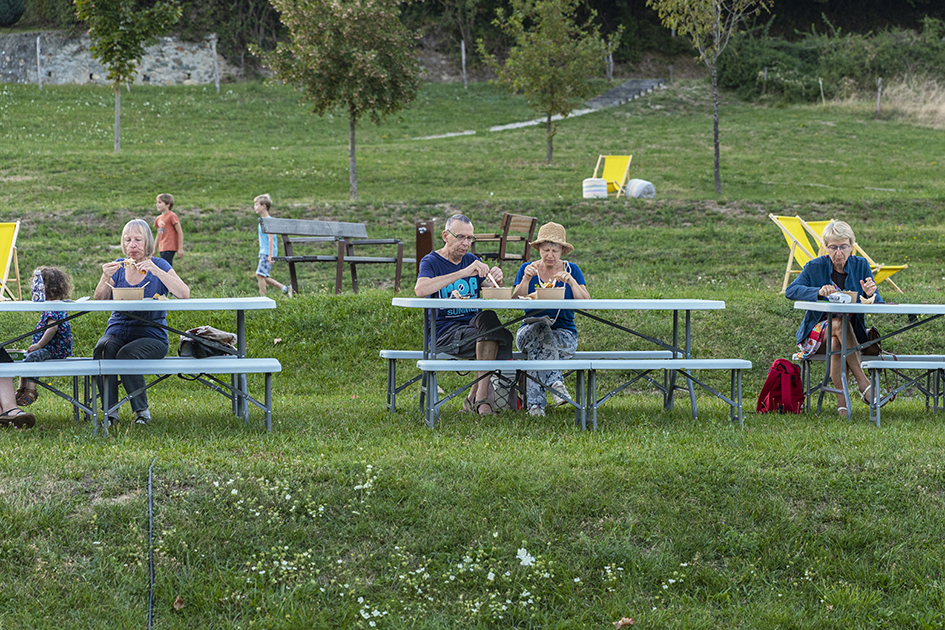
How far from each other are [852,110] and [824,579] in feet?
110

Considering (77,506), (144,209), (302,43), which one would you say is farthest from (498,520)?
(302,43)

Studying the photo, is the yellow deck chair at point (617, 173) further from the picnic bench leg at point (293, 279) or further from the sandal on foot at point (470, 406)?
the sandal on foot at point (470, 406)

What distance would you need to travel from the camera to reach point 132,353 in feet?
17.9

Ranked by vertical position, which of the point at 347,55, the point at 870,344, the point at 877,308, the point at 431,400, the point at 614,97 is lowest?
the point at 431,400

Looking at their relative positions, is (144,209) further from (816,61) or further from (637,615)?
(816,61)

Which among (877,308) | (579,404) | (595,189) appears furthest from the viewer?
(595,189)

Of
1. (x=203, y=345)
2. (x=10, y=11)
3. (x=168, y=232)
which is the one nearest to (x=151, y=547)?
(x=203, y=345)

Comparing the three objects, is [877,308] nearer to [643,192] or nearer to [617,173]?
[643,192]

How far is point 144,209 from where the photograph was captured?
653 inches

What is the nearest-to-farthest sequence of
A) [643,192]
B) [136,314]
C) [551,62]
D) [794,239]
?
1. [136,314]
2. [794,239]
3. [643,192]
4. [551,62]

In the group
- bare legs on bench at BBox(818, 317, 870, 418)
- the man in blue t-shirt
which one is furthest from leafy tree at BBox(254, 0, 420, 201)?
→ bare legs on bench at BBox(818, 317, 870, 418)

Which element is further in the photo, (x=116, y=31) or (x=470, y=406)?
(x=116, y=31)

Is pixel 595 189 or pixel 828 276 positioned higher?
pixel 595 189

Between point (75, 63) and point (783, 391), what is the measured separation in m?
39.0
